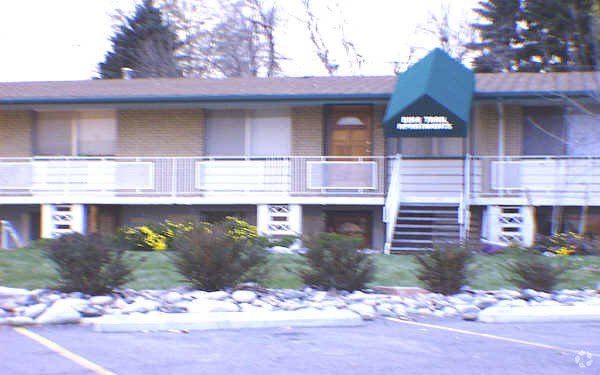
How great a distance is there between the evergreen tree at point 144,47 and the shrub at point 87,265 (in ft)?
87.6

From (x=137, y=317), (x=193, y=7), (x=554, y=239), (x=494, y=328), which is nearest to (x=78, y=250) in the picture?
(x=137, y=317)

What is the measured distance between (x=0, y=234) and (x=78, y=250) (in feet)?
33.9

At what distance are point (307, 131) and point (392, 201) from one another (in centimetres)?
381

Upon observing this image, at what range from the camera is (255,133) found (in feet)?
57.0

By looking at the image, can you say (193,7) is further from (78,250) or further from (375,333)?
(375,333)

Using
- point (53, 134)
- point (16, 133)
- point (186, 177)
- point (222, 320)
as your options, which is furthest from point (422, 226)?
point (16, 133)

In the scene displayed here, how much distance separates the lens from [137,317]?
7309 mm

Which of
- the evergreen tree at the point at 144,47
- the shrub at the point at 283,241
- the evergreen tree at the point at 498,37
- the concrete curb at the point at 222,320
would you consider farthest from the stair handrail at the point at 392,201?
the evergreen tree at the point at 144,47

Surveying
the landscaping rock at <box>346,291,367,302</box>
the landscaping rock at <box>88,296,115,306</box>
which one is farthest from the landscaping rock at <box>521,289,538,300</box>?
the landscaping rock at <box>88,296,115,306</box>

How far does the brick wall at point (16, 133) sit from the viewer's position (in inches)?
703

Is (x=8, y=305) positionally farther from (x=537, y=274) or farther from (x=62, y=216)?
(x=62, y=216)

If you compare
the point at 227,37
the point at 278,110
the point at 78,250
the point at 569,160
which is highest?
the point at 227,37

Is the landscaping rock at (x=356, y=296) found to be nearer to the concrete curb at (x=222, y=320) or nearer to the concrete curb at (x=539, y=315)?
the concrete curb at (x=222, y=320)

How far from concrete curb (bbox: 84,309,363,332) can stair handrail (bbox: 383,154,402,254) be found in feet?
21.1
